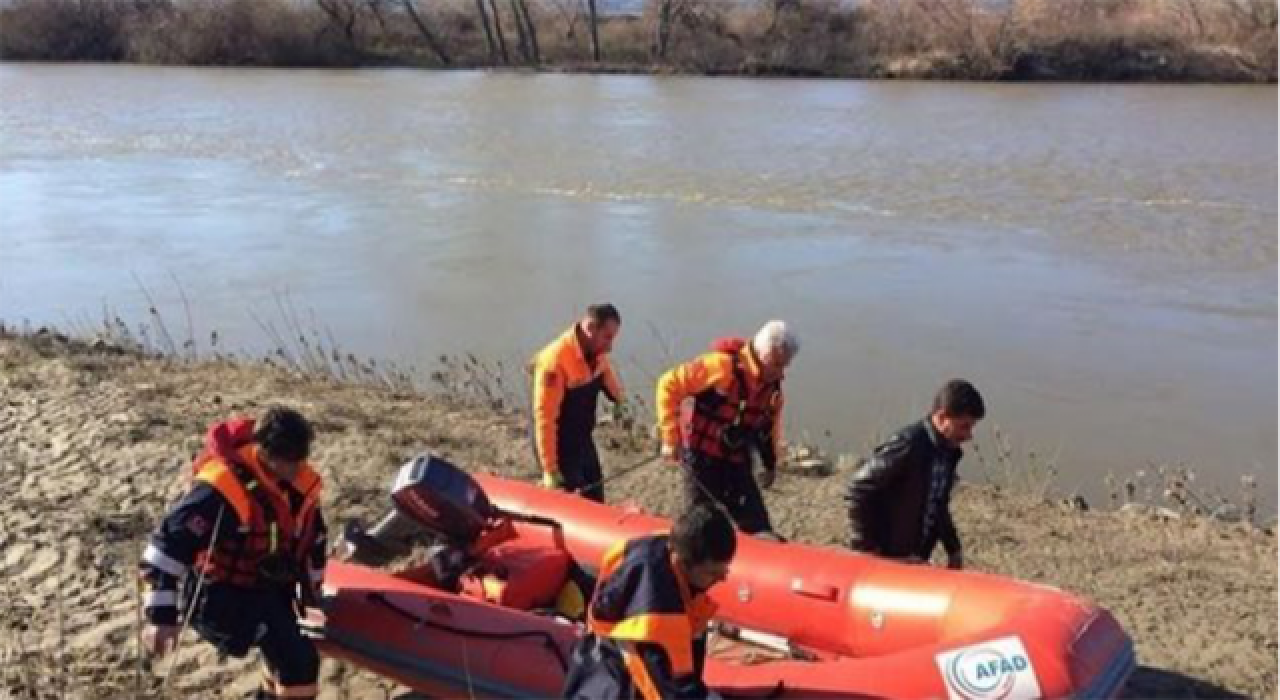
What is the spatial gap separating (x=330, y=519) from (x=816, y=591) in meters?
2.35

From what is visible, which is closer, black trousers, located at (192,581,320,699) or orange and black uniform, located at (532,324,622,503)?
black trousers, located at (192,581,320,699)

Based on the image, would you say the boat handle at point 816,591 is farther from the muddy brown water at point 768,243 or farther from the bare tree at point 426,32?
the bare tree at point 426,32

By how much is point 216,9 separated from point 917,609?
30760 millimetres

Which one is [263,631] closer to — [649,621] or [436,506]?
[436,506]

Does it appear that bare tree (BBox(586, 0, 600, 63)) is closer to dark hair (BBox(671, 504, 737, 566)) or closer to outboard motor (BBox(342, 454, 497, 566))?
outboard motor (BBox(342, 454, 497, 566))

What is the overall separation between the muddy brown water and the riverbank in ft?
16.4

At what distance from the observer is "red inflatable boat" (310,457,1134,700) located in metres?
3.75

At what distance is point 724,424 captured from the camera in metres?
4.72

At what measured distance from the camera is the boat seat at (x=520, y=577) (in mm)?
4465

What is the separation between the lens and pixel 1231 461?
7.20m

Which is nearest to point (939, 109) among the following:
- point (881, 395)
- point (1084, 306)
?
point (1084, 306)

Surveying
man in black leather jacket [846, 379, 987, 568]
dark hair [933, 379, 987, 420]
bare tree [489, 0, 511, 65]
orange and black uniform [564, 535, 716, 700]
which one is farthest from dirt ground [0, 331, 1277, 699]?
bare tree [489, 0, 511, 65]

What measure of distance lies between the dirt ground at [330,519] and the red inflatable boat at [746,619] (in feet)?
1.11

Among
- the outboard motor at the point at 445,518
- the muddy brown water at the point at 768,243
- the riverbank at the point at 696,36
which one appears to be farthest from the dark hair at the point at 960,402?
the riverbank at the point at 696,36
